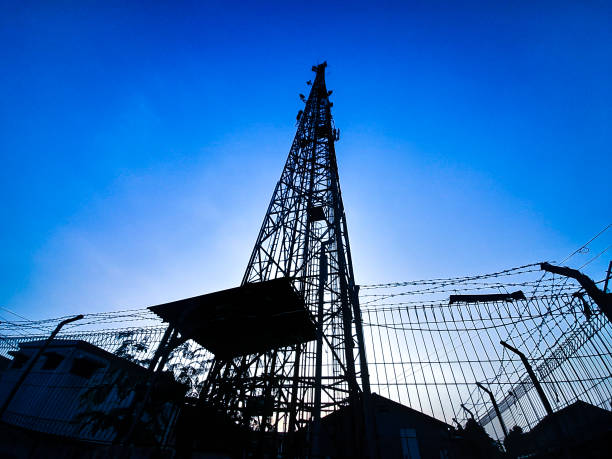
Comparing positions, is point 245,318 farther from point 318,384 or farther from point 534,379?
point 534,379

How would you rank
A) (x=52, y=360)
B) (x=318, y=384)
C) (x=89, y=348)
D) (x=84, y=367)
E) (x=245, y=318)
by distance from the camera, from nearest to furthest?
(x=318, y=384)
(x=245, y=318)
(x=84, y=367)
(x=52, y=360)
(x=89, y=348)

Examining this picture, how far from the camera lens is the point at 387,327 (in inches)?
245

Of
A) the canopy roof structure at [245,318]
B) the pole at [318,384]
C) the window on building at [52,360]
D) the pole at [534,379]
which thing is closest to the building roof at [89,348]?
the window on building at [52,360]

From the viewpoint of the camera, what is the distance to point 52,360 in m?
13.2

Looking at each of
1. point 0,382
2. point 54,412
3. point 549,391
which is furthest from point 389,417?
point 0,382

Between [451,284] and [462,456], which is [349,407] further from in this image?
[462,456]

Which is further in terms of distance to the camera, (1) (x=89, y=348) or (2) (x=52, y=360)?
(1) (x=89, y=348)

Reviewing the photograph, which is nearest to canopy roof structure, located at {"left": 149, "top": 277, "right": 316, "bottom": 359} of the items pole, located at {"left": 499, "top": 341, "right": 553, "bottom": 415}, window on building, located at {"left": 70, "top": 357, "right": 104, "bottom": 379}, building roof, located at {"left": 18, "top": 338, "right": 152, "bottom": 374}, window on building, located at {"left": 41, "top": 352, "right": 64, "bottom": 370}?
pole, located at {"left": 499, "top": 341, "right": 553, "bottom": 415}

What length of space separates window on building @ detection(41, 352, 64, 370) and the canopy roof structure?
38.8 feet

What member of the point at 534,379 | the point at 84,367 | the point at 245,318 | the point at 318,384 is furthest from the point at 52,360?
the point at 534,379

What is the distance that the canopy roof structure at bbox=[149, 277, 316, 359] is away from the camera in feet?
19.6

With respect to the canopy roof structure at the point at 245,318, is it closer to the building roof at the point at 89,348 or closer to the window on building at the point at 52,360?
the building roof at the point at 89,348

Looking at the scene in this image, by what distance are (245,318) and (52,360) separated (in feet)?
47.7

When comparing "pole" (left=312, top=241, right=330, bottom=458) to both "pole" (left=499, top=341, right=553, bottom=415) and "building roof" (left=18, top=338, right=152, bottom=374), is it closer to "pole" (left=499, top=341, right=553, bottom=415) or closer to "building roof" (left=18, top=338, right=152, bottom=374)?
"pole" (left=499, top=341, right=553, bottom=415)
